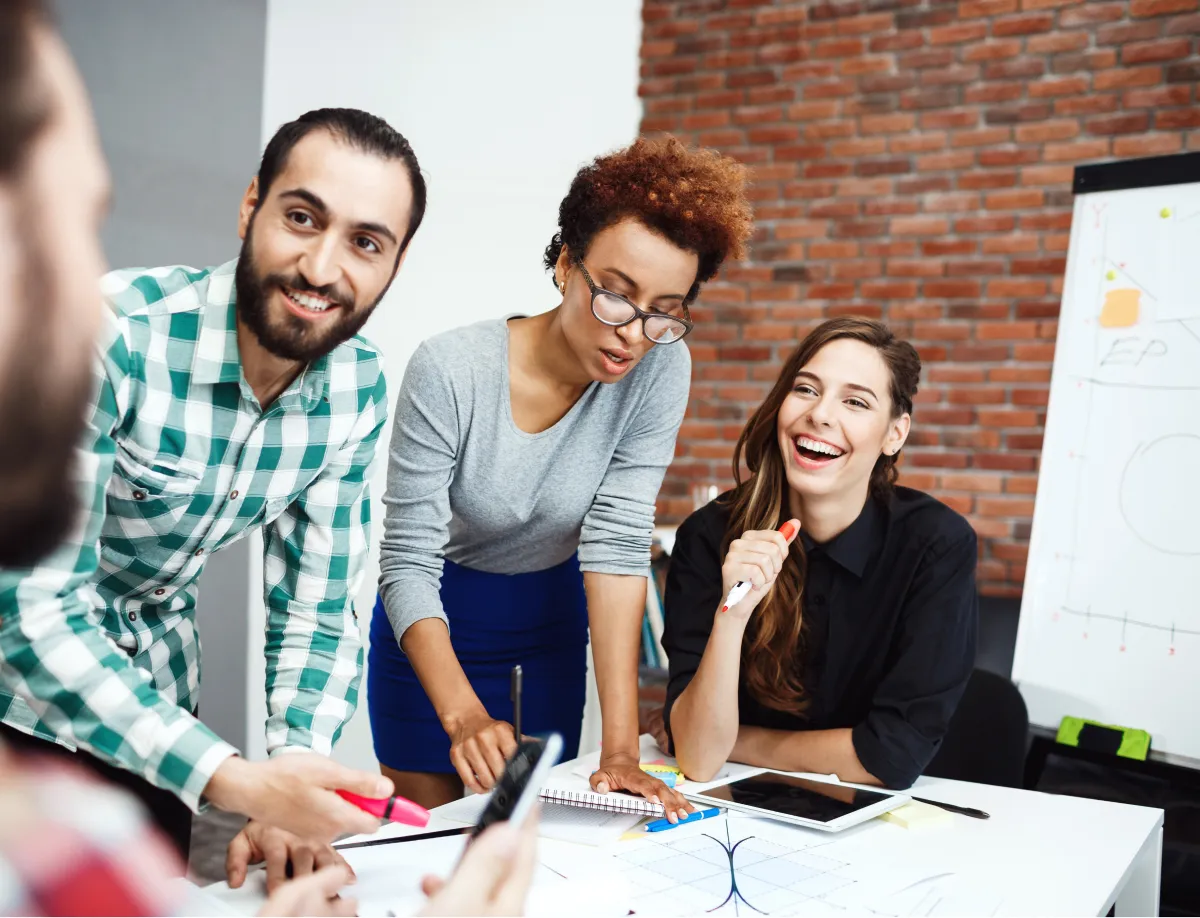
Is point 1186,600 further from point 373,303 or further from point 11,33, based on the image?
point 11,33

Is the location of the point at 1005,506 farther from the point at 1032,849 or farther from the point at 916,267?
the point at 1032,849

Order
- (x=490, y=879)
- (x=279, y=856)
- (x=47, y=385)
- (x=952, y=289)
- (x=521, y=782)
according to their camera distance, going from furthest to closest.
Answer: (x=952, y=289) → (x=279, y=856) → (x=521, y=782) → (x=490, y=879) → (x=47, y=385)

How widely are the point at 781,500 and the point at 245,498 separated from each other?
99cm

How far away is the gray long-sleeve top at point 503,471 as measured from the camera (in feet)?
5.22

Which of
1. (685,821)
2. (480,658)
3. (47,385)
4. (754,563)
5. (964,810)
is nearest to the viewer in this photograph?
(47,385)

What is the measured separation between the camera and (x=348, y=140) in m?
1.04

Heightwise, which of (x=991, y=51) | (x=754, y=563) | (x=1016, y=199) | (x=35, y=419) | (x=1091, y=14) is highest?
(x=1091, y=14)

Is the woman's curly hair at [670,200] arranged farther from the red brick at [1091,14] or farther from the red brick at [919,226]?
the red brick at [1091,14]

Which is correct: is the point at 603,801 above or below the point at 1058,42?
below

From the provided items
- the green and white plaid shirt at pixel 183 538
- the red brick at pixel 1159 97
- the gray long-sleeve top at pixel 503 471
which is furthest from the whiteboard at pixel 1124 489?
the green and white plaid shirt at pixel 183 538

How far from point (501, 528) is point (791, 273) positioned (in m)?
2.35

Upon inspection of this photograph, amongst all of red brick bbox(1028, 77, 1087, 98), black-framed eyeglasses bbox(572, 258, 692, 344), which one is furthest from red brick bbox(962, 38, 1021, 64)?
black-framed eyeglasses bbox(572, 258, 692, 344)

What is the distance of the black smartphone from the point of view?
73 cm

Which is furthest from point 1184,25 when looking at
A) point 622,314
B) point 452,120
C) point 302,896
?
point 302,896
